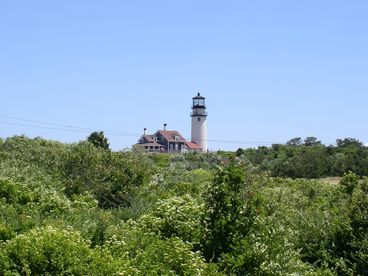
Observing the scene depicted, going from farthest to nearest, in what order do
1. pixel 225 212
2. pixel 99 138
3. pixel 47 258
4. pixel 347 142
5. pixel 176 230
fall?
pixel 347 142, pixel 99 138, pixel 176 230, pixel 225 212, pixel 47 258

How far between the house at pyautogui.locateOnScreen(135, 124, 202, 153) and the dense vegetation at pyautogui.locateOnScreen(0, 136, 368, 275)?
210 feet

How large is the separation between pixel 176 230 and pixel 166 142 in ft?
246

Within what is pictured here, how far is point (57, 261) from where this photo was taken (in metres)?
9.47

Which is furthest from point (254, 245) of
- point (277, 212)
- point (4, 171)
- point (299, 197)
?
point (299, 197)

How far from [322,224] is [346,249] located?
3.12 feet

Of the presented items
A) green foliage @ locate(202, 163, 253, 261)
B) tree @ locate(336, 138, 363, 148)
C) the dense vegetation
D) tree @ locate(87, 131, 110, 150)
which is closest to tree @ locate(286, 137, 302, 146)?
tree @ locate(336, 138, 363, 148)

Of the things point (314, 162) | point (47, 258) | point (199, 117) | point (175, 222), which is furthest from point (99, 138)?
point (199, 117)

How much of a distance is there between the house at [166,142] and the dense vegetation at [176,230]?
63.9 metres

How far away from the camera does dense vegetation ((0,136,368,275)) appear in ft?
32.3

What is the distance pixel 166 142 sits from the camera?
290ft

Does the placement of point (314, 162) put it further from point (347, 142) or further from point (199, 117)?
point (199, 117)

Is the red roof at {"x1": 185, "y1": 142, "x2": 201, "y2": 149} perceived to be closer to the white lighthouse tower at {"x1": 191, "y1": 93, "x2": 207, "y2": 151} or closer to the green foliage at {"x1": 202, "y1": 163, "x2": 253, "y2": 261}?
the white lighthouse tower at {"x1": 191, "y1": 93, "x2": 207, "y2": 151}

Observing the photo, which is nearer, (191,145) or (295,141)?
(295,141)

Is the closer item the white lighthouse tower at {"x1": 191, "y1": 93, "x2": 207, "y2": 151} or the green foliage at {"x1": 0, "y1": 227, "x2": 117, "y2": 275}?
the green foliage at {"x1": 0, "y1": 227, "x2": 117, "y2": 275}
